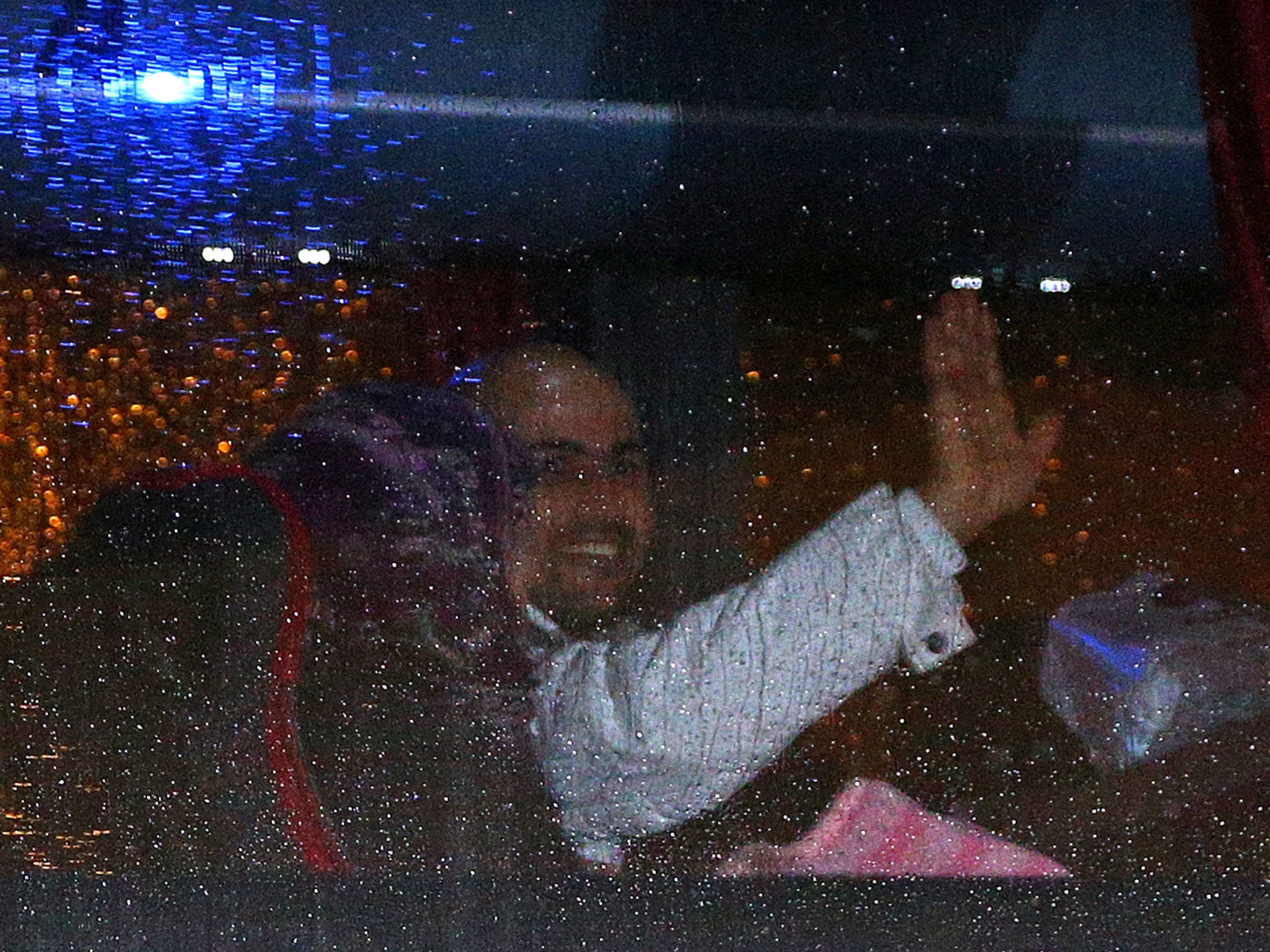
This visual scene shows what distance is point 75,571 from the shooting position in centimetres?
54

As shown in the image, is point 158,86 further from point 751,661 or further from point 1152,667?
point 1152,667

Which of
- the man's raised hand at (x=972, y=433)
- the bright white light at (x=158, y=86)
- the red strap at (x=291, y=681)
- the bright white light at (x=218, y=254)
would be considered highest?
the bright white light at (x=158, y=86)

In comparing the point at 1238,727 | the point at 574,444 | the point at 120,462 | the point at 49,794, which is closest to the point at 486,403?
the point at 574,444

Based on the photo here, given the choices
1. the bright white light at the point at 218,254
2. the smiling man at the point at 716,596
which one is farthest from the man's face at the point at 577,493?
the bright white light at the point at 218,254

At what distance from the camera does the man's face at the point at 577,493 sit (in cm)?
55

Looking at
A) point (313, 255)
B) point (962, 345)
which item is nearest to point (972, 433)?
point (962, 345)

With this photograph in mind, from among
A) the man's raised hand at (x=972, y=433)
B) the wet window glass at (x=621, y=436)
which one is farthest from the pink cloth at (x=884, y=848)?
the man's raised hand at (x=972, y=433)

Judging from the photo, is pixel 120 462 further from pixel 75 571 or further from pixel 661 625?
pixel 661 625

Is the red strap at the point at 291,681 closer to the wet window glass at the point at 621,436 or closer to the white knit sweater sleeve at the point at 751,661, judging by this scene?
the wet window glass at the point at 621,436

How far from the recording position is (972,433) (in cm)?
56

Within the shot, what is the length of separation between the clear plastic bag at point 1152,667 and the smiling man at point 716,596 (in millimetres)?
51

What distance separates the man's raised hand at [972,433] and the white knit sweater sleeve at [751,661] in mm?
16

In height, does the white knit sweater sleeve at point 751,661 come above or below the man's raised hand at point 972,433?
below

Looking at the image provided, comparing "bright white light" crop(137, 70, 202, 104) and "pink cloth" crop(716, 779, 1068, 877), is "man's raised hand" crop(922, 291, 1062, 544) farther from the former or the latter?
"bright white light" crop(137, 70, 202, 104)
